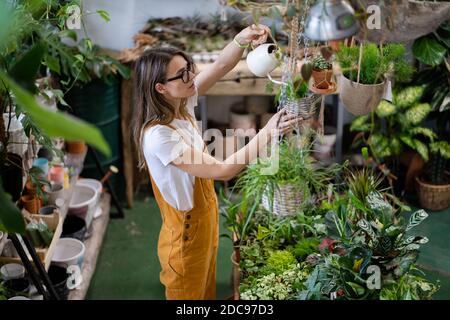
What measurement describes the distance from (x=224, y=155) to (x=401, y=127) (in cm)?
124

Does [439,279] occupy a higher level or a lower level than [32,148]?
lower

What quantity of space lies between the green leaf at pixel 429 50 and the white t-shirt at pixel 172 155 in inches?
64.9

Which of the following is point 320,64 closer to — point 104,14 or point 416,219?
point 416,219

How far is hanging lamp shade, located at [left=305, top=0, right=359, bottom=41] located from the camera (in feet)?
7.37

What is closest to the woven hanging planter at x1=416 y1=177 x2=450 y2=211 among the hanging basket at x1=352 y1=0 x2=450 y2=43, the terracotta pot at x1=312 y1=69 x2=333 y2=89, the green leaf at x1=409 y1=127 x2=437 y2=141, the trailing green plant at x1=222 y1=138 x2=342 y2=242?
the green leaf at x1=409 y1=127 x2=437 y2=141

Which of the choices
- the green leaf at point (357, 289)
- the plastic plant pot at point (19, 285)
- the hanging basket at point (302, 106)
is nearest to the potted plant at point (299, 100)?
the hanging basket at point (302, 106)

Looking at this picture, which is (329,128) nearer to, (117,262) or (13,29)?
(117,262)

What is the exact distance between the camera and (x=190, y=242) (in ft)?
9.93

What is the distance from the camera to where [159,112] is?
9.00ft

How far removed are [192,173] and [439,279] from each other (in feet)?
3.80

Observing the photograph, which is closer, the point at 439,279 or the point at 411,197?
the point at 439,279

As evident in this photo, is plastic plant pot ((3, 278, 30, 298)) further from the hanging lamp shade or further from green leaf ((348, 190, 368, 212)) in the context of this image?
the hanging lamp shade

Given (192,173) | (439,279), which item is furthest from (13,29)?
(439,279)
